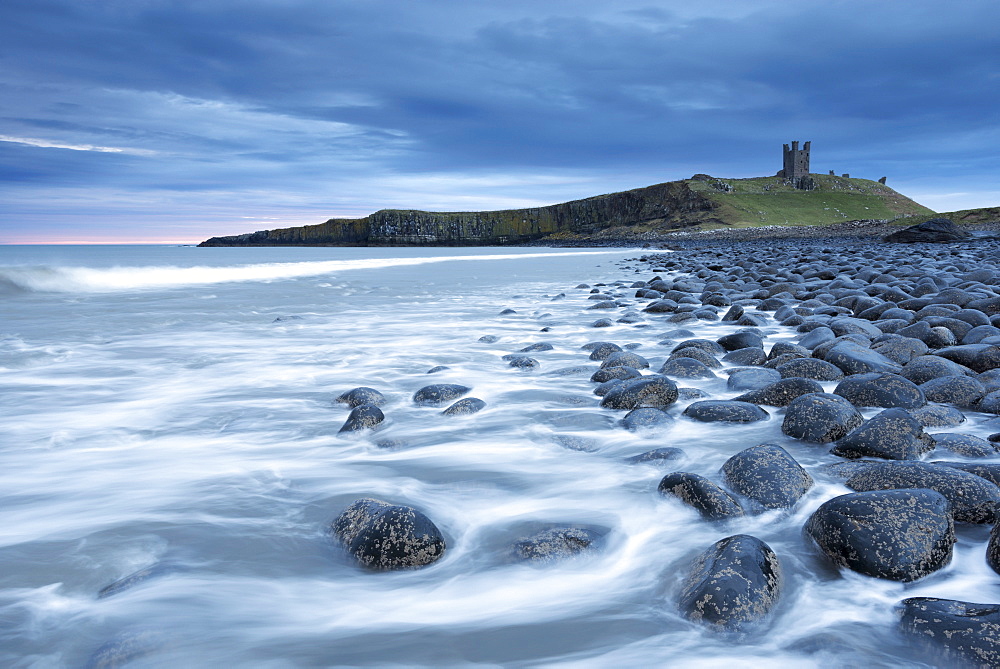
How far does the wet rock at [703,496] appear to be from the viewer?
203cm

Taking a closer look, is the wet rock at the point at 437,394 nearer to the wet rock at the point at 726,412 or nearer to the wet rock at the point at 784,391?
the wet rock at the point at 726,412

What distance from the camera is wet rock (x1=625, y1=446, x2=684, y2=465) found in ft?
8.54

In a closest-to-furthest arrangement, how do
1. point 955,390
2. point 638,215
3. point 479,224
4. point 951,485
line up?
point 951,485 → point 955,390 → point 638,215 → point 479,224

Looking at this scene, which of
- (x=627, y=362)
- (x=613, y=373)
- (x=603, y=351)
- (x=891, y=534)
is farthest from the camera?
(x=603, y=351)

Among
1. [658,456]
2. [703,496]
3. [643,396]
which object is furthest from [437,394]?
[703,496]

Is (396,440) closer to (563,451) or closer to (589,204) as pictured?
(563,451)

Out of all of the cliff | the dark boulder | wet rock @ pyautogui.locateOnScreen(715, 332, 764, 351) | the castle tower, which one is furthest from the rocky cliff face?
wet rock @ pyautogui.locateOnScreen(715, 332, 764, 351)

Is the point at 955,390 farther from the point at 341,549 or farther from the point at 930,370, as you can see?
the point at 341,549

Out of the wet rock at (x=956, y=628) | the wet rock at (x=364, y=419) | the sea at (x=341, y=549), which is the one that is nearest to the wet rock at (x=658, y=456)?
the sea at (x=341, y=549)

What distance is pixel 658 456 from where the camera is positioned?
8.64ft

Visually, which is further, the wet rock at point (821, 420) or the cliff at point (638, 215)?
the cliff at point (638, 215)

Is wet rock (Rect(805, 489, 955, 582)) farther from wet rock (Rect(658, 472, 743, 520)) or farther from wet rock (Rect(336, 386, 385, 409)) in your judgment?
wet rock (Rect(336, 386, 385, 409))

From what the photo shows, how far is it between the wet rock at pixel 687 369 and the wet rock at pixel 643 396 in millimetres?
670

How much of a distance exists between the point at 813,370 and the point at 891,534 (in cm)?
224
